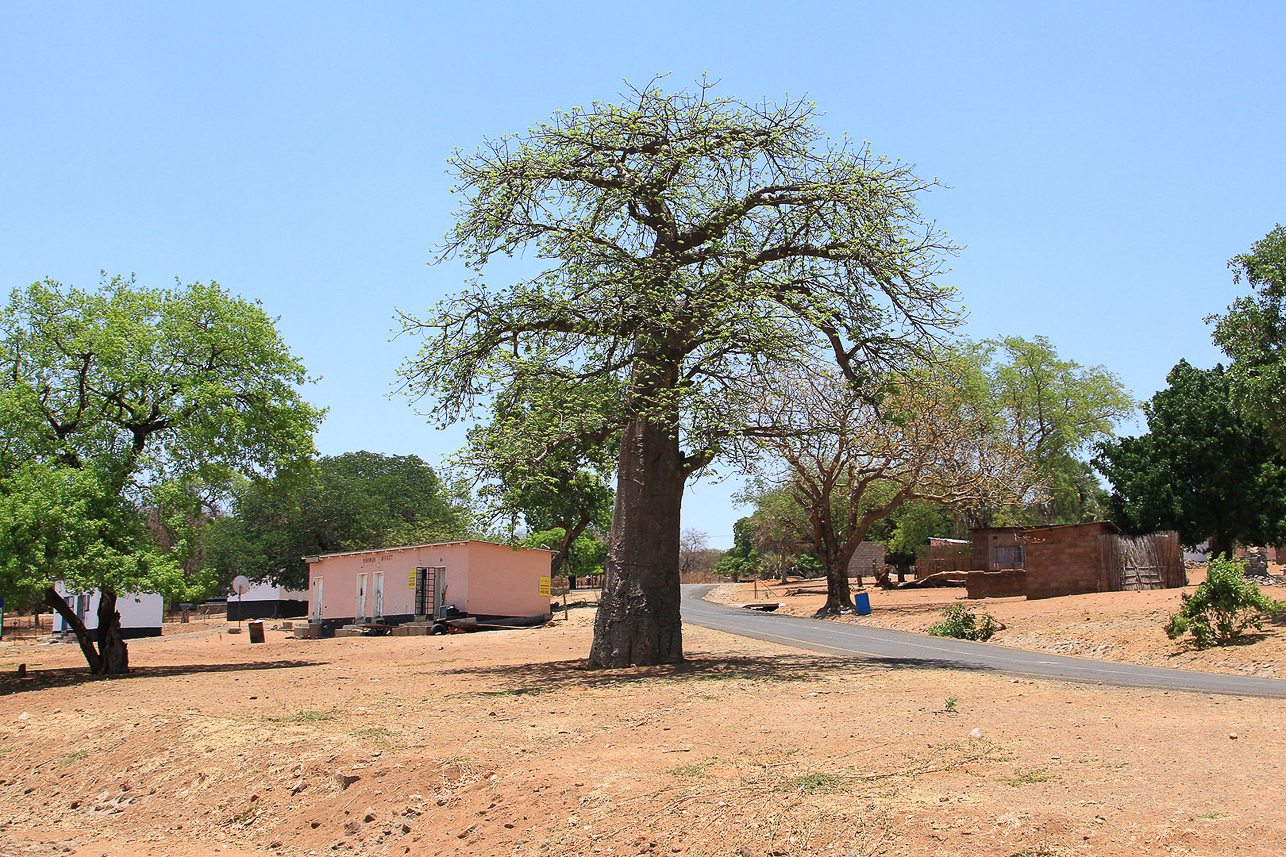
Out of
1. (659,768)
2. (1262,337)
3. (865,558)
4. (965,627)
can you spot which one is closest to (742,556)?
(865,558)

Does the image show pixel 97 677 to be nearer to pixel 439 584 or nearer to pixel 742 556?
pixel 439 584

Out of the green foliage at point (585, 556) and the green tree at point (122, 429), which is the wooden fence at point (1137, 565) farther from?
the green foliage at point (585, 556)

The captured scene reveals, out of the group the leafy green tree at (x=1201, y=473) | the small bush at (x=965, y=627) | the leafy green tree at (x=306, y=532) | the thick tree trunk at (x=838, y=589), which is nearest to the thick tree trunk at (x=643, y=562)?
the small bush at (x=965, y=627)

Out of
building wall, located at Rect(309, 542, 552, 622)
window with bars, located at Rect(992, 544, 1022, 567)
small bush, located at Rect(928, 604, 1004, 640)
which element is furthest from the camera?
window with bars, located at Rect(992, 544, 1022, 567)

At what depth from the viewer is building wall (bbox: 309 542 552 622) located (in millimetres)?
36531

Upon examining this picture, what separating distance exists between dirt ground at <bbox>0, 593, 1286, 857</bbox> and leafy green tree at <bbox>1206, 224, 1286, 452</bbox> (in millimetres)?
10479

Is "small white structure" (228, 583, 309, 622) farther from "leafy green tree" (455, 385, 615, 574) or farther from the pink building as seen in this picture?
"leafy green tree" (455, 385, 615, 574)

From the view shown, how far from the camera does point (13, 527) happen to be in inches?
663

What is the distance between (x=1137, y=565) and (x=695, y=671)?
22.0 metres

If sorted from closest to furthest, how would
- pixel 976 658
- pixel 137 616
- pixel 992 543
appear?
pixel 976 658, pixel 137 616, pixel 992 543

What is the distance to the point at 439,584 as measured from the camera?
37094mm

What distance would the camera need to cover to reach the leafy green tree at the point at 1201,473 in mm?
34812

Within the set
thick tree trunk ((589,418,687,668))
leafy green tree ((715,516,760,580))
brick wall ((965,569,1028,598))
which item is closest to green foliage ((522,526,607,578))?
leafy green tree ((715,516,760,580))

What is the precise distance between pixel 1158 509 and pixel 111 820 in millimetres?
36223
